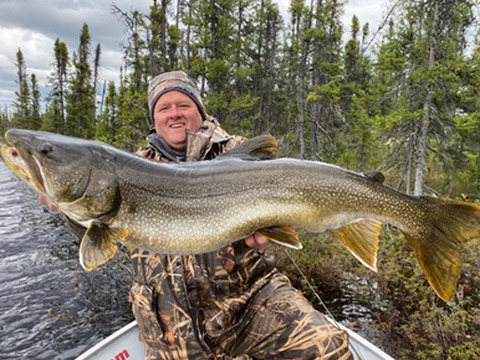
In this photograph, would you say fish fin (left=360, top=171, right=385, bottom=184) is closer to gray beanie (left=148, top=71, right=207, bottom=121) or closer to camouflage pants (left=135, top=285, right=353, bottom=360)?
camouflage pants (left=135, top=285, right=353, bottom=360)

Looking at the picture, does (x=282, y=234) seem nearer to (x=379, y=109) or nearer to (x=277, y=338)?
(x=277, y=338)

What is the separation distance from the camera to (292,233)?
7.57 feet

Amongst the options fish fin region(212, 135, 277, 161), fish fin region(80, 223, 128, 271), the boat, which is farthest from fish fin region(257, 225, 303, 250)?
the boat

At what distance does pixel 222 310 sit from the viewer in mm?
2943

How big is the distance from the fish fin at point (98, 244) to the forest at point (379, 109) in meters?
4.65

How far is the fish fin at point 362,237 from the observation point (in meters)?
2.36

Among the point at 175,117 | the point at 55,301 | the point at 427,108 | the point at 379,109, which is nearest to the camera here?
the point at 175,117

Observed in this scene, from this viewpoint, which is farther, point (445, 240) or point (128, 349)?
point (128, 349)

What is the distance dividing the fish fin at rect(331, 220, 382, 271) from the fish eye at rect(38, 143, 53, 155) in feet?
6.74

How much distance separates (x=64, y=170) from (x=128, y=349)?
2927 millimetres

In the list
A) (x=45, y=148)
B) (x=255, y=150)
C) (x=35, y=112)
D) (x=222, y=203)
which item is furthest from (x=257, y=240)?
(x=35, y=112)

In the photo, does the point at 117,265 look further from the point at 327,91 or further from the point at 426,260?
the point at 327,91

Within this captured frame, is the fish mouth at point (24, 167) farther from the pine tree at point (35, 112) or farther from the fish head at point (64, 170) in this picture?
the pine tree at point (35, 112)

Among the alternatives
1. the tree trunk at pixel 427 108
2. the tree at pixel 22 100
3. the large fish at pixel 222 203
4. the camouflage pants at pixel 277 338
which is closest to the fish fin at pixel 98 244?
the large fish at pixel 222 203
